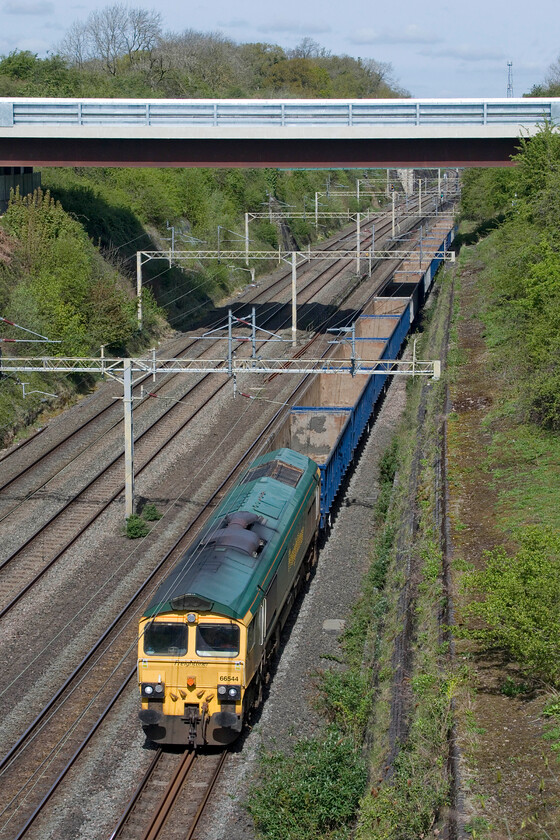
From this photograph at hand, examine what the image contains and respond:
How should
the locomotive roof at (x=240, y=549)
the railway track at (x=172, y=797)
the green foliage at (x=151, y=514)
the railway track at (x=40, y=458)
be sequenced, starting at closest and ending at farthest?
the railway track at (x=172, y=797)
the locomotive roof at (x=240, y=549)
the green foliage at (x=151, y=514)
the railway track at (x=40, y=458)

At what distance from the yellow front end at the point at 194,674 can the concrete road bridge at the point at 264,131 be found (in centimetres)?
2776

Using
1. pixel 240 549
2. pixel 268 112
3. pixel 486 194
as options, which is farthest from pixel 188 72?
pixel 240 549

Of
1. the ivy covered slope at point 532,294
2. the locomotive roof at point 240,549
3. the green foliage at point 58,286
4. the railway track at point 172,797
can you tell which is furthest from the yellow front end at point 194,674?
the green foliage at point 58,286

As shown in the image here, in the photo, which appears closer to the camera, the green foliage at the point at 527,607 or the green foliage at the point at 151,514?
the green foliage at the point at 527,607

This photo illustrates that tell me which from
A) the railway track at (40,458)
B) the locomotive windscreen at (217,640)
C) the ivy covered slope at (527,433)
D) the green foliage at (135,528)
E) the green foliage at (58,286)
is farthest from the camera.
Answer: the green foliage at (58,286)

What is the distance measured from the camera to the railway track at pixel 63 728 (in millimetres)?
15219

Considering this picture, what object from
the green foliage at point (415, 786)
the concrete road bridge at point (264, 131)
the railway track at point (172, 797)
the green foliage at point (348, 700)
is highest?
the concrete road bridge at point (264, 131)

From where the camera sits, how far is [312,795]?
1412 cm

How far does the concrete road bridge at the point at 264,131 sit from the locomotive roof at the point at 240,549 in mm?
21118

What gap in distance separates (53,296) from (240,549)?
25.3 meters

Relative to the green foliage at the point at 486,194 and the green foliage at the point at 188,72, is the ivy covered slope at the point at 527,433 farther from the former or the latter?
the green foliage at the point at 188,72

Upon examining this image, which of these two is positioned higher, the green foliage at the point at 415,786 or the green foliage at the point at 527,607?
the green foliage at the point at 527,607

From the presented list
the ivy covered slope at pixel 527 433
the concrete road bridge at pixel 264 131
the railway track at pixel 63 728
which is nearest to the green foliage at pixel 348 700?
the ivy covered slope at pixel 527 433

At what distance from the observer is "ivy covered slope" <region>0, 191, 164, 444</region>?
3828cm
